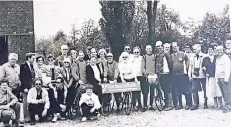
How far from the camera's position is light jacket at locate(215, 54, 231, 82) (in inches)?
90.7

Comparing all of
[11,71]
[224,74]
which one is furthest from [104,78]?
[224,74]

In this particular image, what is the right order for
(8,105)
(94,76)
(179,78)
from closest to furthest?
(8,105)
(94,76)
(179,78)

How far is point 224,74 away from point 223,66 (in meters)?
0.05

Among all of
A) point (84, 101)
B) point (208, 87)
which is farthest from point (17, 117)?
point (208, 87)

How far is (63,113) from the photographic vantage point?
213 centimetres

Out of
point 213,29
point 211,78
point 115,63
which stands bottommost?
point 211,78

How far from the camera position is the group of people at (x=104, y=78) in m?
2.08

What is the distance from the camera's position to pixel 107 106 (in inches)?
85.5

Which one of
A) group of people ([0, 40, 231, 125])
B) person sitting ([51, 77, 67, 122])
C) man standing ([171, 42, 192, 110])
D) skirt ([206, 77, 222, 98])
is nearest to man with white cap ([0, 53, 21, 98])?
group of people ([0, 40, 231, 125])

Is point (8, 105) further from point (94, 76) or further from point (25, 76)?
point (94, 76)

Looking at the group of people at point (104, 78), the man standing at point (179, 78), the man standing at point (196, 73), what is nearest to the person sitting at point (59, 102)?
the group of people at point (104, 78)

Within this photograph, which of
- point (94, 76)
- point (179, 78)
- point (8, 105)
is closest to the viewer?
point (8, 105)

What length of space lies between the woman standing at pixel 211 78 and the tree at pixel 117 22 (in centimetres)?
54

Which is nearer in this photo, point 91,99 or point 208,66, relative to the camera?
point 91,99
